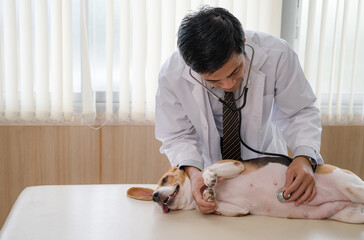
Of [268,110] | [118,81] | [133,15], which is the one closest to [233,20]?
[268,110]

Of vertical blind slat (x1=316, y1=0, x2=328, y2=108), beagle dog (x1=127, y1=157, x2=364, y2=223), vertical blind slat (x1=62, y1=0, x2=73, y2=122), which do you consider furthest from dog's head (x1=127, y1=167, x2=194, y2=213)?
vertical blind slat (x1=316, y1=0, x2=328, y2=108)

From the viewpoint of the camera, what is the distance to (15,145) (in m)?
2.20

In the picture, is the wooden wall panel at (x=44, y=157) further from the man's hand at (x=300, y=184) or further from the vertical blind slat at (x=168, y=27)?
the man's hand at (x=300, y=184)

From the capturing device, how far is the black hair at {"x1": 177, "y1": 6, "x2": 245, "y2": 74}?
1189 millimetres

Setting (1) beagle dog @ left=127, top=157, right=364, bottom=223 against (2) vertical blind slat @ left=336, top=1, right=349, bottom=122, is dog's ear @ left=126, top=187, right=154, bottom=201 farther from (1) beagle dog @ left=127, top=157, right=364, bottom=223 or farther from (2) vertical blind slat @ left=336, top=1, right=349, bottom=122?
(2) vertical blind slat @ left=336, top=1, right=349, bottom=122

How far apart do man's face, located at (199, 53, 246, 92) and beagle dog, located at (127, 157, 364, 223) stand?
284 mm

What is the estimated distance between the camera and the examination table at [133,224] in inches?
47.9

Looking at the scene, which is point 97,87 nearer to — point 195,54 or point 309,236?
point 195,54

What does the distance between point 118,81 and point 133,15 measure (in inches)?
14.8

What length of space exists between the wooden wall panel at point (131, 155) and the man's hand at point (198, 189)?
839mm

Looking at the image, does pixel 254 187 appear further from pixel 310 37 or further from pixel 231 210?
pixel 310 37

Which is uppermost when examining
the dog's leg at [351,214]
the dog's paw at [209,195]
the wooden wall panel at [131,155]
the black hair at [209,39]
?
the black hair at [209,39]

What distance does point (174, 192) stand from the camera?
4.54ft

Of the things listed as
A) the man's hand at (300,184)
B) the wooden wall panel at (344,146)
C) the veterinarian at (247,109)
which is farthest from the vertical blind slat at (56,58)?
the wooden wall panel at (344,146)
